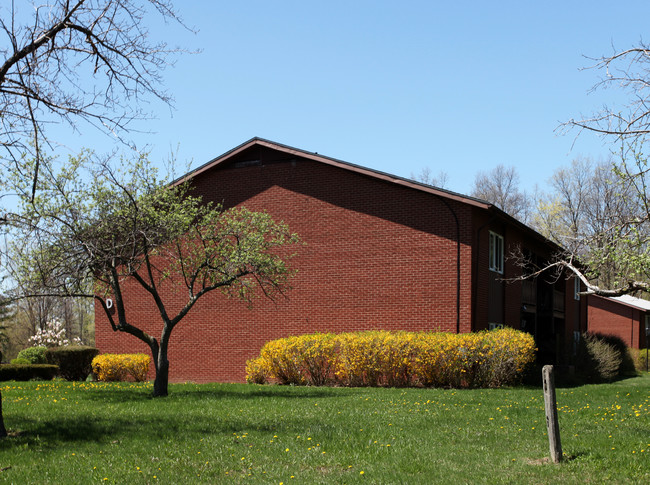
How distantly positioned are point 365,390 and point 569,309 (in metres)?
20.4

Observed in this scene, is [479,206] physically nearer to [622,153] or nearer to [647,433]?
[622,153]

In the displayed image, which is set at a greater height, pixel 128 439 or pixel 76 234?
pixel 76 234

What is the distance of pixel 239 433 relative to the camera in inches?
411

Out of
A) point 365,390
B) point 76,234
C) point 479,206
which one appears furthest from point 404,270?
point 76,234

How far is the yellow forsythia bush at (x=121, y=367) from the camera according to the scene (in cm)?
2409

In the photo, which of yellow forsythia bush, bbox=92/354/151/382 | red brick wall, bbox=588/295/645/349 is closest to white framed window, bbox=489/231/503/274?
yellow forsythia bush, bbox=92/354/151/382

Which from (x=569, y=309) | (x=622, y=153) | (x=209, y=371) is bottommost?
(x=209, y=371)

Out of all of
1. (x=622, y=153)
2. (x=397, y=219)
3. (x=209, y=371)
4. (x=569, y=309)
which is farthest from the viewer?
(x=569, y=309)

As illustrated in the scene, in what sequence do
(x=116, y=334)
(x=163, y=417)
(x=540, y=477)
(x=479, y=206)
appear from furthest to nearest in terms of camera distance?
(x=116, y=334), (x=479, y=206), (x=163, y=417), (x=540, y=477)

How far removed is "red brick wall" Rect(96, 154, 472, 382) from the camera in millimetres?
21406

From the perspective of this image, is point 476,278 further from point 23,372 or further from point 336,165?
point 23,372

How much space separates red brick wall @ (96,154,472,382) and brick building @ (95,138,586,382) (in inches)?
1.4

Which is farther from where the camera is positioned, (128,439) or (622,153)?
(622,153)

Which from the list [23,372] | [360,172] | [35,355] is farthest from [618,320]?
[23,372]
